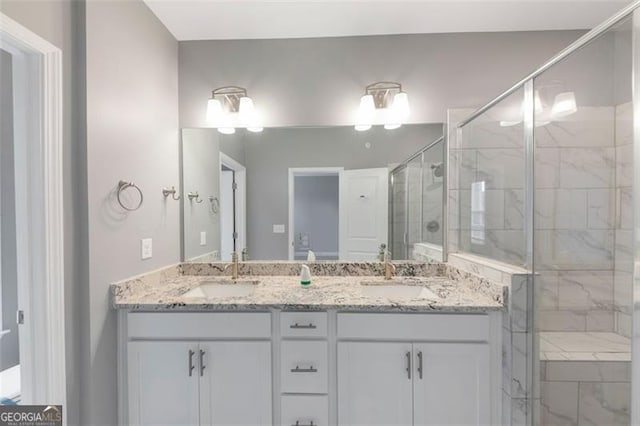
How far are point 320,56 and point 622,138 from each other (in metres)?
1.93

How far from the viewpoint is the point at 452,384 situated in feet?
4.65

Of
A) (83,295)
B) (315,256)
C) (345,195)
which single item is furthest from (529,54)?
(83,295)

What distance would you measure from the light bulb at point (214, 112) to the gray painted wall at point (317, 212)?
0.67 meters

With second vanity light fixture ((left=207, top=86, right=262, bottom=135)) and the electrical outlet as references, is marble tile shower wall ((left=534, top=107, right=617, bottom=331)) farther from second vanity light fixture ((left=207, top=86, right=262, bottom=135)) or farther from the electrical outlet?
the electrical outlet

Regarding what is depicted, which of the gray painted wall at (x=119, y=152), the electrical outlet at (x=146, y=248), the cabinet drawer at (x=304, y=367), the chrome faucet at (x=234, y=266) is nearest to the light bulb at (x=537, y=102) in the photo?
the cabinet drawer at (x=304, y=367)

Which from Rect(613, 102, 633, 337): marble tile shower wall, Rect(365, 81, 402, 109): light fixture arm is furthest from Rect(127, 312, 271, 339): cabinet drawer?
Rect(613, 102, 633, 337): marble tile shower wall

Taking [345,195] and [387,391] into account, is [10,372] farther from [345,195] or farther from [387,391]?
[345,195]

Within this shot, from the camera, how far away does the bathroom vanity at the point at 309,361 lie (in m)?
1.42

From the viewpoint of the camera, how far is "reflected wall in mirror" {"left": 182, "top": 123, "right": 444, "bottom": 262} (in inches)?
80.0

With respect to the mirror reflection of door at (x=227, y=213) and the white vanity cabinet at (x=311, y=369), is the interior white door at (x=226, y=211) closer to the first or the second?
the mirror reflection of door at (x=227, y=213)

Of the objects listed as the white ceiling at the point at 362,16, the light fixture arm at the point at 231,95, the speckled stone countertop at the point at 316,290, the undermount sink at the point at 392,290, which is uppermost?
the white ceiling at the point at 362,16

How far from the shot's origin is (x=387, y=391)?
56.2 inches

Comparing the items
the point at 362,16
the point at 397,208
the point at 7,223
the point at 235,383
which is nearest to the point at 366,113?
the point at 362,16

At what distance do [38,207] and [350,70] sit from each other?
6.06 ft
